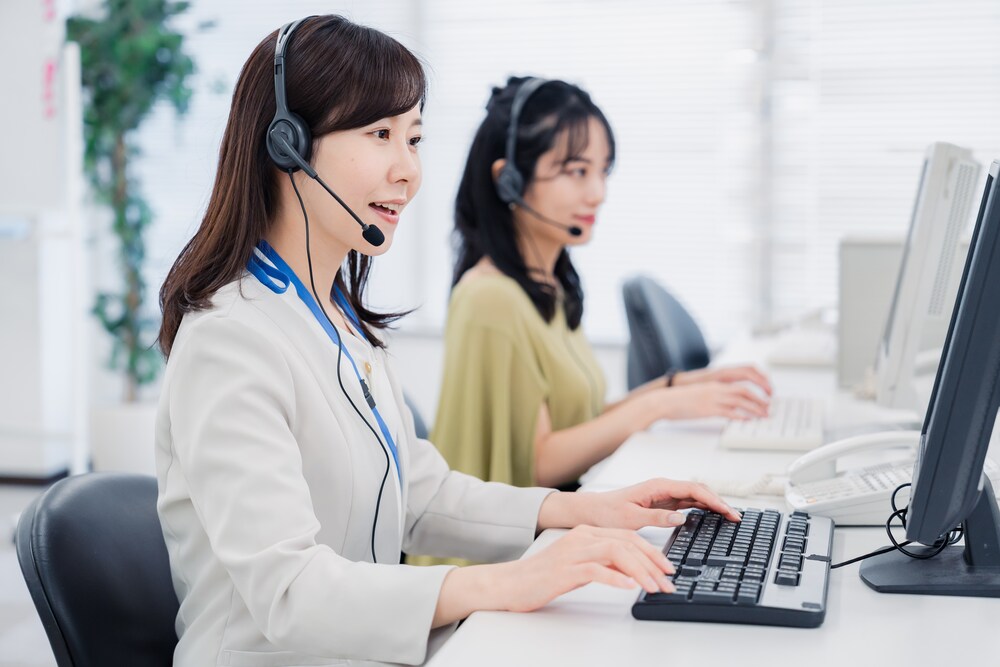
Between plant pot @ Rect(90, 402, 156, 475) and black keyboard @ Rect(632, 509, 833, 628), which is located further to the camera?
plant pot @ Rect(90, 402, 156, 475)

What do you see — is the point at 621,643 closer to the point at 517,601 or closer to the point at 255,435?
the point at 517,601

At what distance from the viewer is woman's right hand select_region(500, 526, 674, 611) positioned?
Result: 2.85 feet

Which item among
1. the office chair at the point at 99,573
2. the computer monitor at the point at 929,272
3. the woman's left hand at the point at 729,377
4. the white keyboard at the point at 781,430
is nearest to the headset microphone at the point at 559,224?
the woman's left hand at the point at 729,377

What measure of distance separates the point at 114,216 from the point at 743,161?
2.51 metres

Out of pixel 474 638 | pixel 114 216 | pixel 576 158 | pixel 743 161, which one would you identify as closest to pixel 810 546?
pixel 474 638

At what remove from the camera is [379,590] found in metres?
0.90

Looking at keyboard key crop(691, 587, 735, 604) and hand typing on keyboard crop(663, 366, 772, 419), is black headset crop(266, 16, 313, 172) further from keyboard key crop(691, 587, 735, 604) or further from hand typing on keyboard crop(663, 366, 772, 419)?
hand typing on keyboard crop(663, 366, 772, 419)

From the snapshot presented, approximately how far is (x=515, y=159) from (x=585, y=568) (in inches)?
46.9

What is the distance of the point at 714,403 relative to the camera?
→ 174 cm

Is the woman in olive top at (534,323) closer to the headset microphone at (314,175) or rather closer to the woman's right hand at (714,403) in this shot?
the woman's right hand at (714,403)

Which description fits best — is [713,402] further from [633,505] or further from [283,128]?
[283,128]

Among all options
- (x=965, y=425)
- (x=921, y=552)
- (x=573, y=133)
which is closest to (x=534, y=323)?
(x=573, y=133)

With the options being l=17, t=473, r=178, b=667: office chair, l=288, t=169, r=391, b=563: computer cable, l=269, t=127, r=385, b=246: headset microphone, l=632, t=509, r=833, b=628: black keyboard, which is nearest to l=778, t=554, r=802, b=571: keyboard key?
l=632, t=509, r=833, b=628: black keyboard

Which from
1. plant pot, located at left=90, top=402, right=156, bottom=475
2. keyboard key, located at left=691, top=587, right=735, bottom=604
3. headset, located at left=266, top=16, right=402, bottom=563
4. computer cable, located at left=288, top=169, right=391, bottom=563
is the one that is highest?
headset, located at left=266, top=16, right=402, bottom=563
